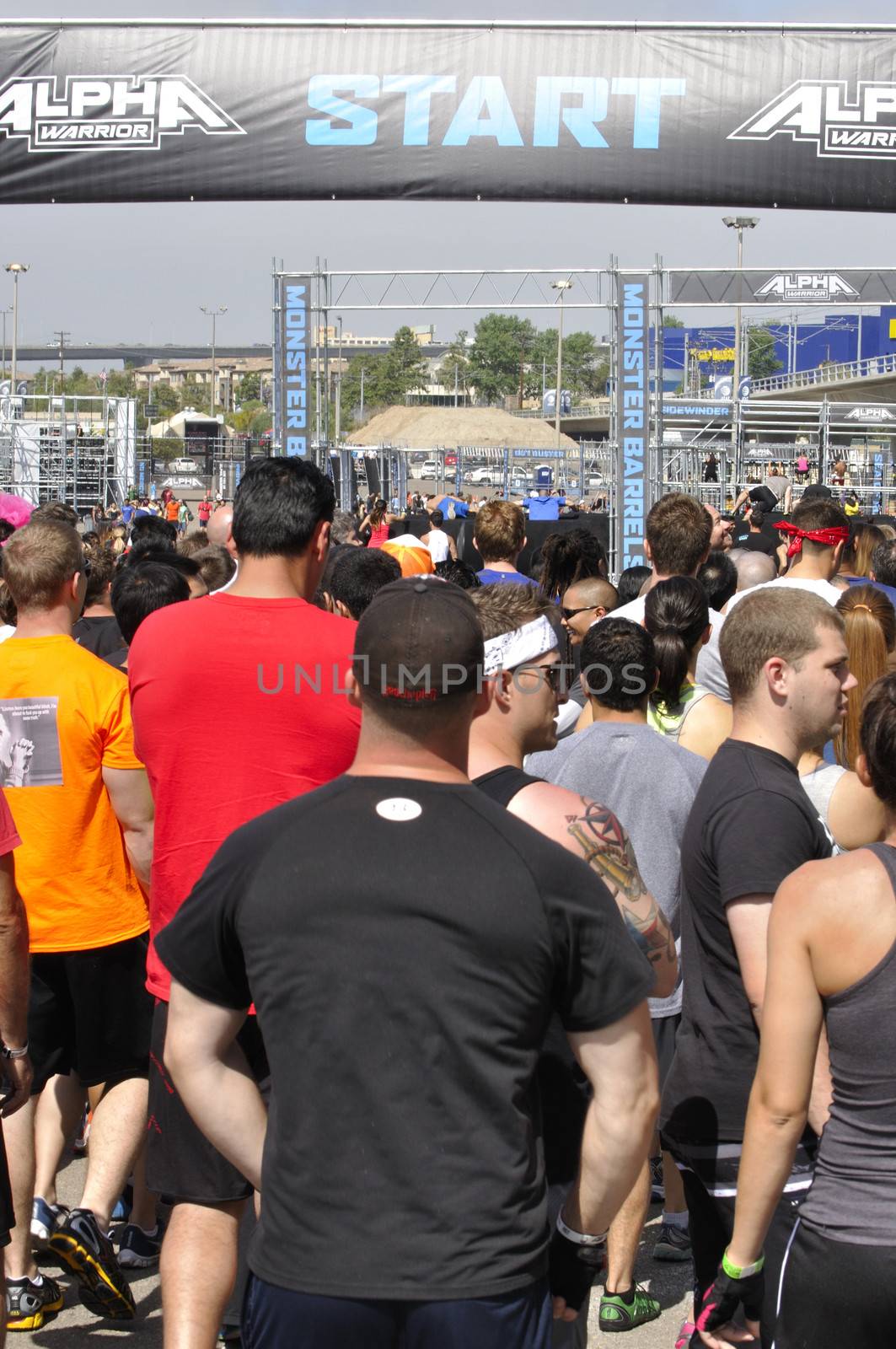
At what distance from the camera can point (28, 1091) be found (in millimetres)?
3221

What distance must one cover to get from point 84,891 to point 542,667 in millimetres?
1798

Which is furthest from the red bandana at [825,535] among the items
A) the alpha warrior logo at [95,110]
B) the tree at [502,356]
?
the tree at [502,356]

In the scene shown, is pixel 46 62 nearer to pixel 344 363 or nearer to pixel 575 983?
pixel 575 983

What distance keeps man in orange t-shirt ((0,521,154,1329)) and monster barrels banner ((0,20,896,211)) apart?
917cm

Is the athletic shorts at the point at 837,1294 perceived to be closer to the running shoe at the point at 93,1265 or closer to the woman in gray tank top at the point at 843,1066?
the woman in gray tank top at the point at 843,1066

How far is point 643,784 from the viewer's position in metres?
3.61

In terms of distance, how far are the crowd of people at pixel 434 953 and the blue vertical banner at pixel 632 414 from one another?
7.92 m

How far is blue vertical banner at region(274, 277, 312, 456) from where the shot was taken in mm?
13297

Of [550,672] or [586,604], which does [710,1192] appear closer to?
[550,672]

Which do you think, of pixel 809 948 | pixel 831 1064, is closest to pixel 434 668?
pixel 809 948

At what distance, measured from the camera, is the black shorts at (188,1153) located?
298 cm

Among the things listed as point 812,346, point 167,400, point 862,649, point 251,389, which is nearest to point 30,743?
point 862,649

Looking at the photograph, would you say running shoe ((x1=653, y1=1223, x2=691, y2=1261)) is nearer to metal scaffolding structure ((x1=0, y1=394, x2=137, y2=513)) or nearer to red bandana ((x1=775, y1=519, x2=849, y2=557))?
red bandana ((x1=775, y1=519, x2=849, y2=557))

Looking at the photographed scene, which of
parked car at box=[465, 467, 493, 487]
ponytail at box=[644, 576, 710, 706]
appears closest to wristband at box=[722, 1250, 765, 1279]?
ponytail at box=[644, 576, 710, 706]
